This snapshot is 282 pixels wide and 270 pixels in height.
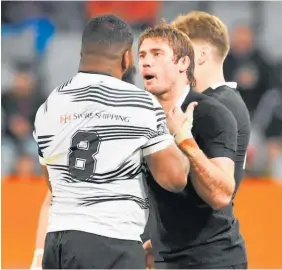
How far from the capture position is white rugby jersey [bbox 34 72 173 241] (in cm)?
269

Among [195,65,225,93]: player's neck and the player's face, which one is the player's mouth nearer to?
the player's face

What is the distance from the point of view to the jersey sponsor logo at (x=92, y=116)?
2.69 metres

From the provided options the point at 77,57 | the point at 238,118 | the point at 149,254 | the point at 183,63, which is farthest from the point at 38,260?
the point at 77,57

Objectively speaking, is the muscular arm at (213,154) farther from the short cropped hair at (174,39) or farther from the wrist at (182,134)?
the short cropped hair at (174,39)

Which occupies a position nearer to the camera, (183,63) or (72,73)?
(183,63)

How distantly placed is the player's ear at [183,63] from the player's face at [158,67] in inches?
0.7

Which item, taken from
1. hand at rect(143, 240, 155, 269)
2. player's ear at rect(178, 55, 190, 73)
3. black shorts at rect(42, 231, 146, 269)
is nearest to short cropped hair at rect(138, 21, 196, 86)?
player's ear at rect(178, 55, 190, 73)

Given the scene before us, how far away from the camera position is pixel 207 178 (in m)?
2.95

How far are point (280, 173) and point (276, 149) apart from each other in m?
0.40

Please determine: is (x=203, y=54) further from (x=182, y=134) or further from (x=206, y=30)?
(x=182, y=134)

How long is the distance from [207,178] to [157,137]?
332mm

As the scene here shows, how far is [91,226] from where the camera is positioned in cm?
268

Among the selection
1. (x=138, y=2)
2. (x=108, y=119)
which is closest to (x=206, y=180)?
(x=108, y=119)

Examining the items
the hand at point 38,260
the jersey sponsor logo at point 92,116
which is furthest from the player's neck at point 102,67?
the hand at point 38,260
